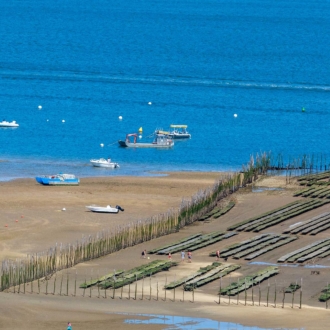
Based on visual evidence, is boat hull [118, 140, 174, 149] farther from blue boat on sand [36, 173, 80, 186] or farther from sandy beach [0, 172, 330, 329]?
blue boat on sand [36, 173, 80, 186]

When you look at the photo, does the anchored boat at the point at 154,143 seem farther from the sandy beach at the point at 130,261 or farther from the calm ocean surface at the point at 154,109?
the sandy beach at the point at 130,261

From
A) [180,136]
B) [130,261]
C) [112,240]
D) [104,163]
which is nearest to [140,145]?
[180,136]

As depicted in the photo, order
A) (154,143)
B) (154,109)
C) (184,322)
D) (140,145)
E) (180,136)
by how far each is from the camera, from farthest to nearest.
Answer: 1. (154,109)
2. (180,136)
3. (154,143)
4. (140,145)
5. (184,322)

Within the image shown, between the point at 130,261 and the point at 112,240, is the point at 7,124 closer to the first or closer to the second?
the point at 112,240

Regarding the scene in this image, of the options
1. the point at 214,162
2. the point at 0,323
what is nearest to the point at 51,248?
the point at 0,323

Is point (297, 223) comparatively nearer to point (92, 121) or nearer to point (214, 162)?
point (214, 162)

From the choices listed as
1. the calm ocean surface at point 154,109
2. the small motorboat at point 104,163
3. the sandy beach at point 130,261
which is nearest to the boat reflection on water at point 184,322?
the sandy beach at point 130,261
